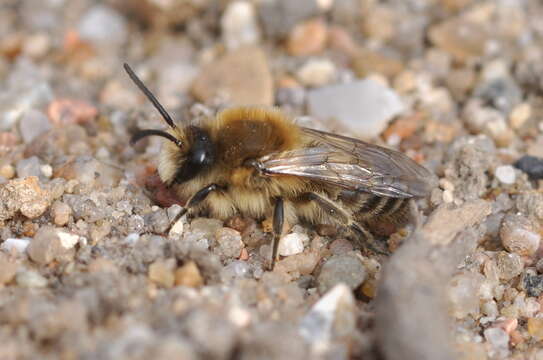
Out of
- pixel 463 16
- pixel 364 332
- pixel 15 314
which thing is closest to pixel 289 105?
pixel 463 16

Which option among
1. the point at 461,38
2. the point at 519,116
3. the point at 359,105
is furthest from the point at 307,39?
the point at 519,116

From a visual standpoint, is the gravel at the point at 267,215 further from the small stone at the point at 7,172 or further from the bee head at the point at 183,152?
the bee head at the point at 183,152

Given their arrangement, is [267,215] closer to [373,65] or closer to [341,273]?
[341,273]

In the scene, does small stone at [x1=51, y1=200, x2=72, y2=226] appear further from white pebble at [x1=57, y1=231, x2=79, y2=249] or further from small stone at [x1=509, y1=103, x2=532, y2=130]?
small stone at [x1=509, y1=103, x2=532, y2=130]

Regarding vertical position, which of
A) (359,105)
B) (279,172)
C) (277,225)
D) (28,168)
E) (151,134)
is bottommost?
(359,105)

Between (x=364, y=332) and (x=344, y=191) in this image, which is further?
(x=344, y=191)

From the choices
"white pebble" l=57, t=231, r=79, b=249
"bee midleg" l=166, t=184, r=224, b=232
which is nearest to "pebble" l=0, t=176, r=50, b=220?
"white pebble" l=57, t=231, r=79, b=249

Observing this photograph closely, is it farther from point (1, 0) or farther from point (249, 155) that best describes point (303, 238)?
point (1, 0)
